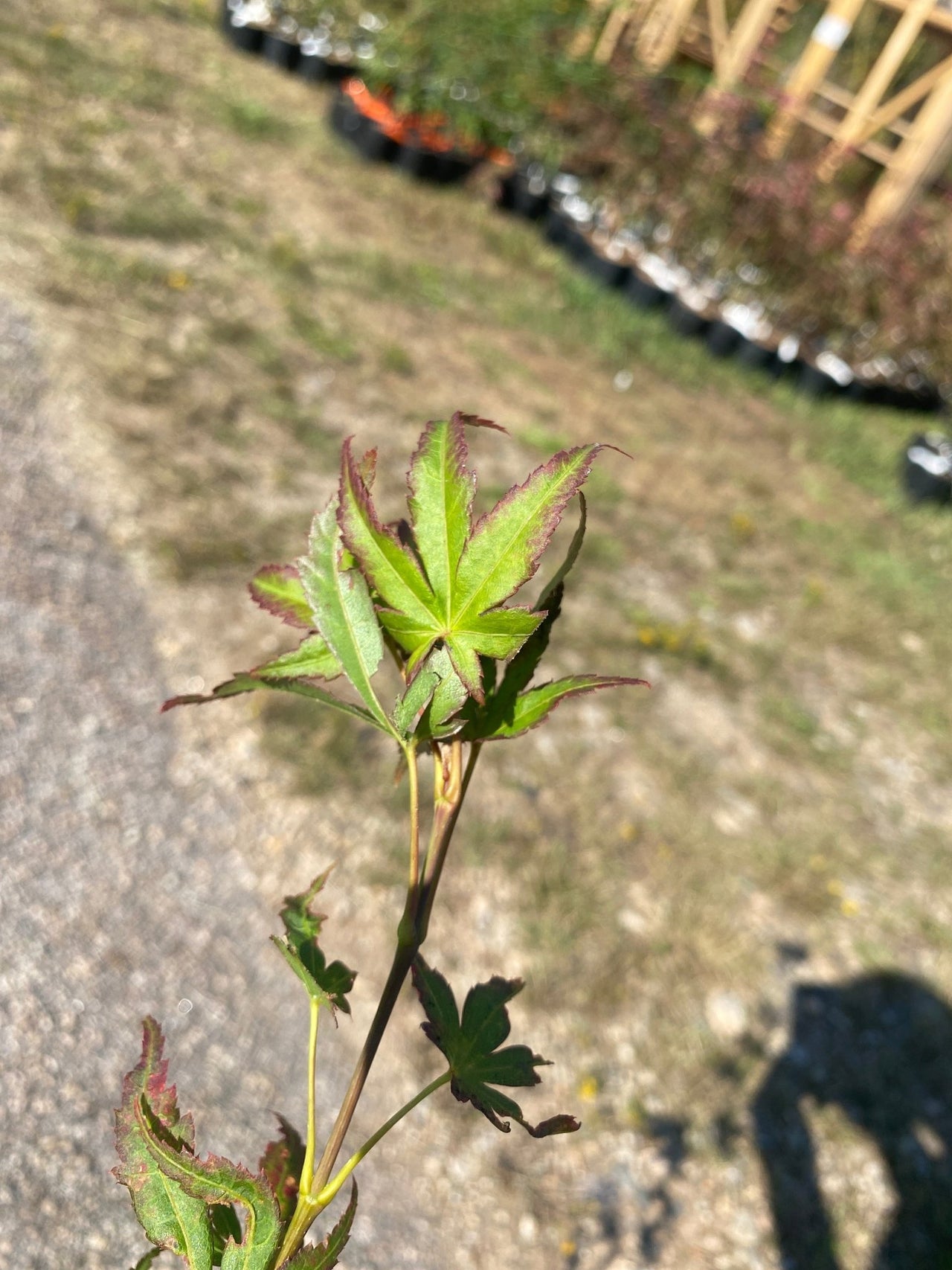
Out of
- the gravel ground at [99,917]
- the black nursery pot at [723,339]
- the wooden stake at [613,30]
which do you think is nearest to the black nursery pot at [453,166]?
the black nursery pot at [723,339]

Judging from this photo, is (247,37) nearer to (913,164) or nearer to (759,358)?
(759,358)

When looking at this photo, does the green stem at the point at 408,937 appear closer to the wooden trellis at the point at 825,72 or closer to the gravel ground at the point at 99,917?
the gravel ground at the point at 99,917

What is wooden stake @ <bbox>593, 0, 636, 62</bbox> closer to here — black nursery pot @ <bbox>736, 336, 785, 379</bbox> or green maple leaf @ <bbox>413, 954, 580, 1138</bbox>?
black nursery pot @ <bbox>736, 336, 785, 379</bbox>

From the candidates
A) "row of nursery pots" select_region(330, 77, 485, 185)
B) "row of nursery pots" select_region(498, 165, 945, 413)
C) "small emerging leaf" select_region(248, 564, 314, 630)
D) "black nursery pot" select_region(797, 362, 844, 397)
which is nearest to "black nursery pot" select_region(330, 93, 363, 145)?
"row of nursery pots" select_region(330, 77, 485, 185)

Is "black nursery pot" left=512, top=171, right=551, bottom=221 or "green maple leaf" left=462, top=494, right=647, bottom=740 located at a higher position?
"green maple leaf" left=462, top=494, right=647, bottom=740

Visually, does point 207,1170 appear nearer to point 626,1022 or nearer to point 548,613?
point 548,613

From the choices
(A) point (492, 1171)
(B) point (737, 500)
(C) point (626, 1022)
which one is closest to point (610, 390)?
(B) point (737, 500)

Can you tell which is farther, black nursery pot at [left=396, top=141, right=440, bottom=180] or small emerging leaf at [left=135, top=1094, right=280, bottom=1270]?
black nursery pot at [left=396, top=141, right=440, bottom=180]
